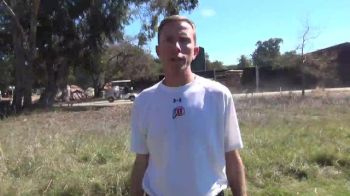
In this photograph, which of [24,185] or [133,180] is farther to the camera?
[24,185]

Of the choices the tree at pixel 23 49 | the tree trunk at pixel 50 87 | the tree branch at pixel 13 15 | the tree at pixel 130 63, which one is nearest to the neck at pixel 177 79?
the tree branch at pixel 13 15

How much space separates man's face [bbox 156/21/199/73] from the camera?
3111mm

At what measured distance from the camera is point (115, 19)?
38.2 metres

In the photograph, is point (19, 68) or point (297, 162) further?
point (19, 68)

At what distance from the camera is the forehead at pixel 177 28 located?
3160 millimetres

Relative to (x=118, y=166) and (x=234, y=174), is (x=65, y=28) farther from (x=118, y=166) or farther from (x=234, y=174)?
(x=234, y=174)

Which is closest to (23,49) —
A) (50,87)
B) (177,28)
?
(50,87)

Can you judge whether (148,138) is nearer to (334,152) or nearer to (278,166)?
(278,166)

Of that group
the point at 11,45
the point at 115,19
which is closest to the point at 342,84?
the point at 115,19

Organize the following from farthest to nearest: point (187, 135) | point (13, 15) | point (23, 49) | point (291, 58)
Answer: point (291, 58)
point (23, 49)
point (13, 15)
point (187, 135)

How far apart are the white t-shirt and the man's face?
0.12 metres

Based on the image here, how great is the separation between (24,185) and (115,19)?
3165cm

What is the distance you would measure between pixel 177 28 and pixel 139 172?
0.85 m

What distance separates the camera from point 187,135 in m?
3.05
